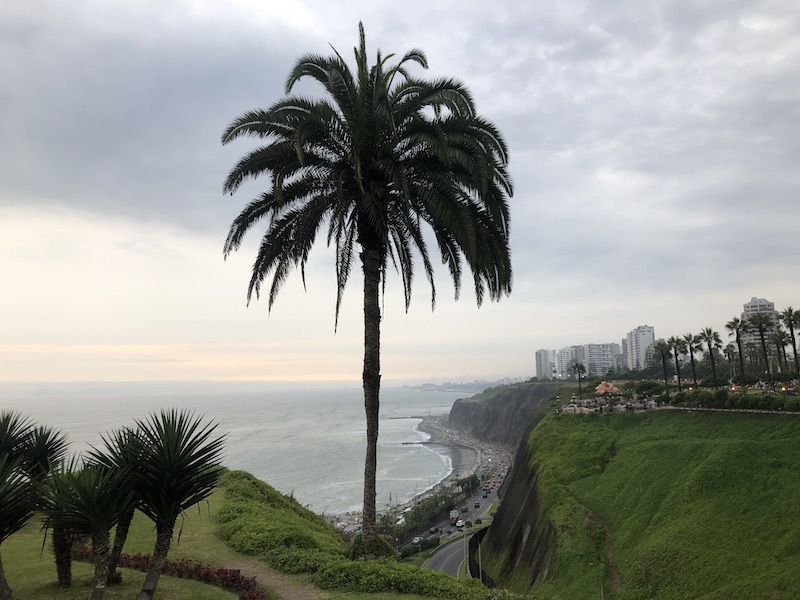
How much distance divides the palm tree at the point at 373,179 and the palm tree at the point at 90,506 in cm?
614

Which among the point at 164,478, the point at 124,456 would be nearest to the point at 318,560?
the point at 164,478

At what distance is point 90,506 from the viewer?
784 cm

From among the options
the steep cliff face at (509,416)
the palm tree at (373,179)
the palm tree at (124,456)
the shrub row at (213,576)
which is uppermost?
the palm tree at (373,179)

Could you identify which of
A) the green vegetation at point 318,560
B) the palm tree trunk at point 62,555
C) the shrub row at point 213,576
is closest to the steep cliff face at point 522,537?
the green vegetation at point 318,560

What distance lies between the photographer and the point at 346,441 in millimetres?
147625

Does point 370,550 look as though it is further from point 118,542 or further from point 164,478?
point 164,478

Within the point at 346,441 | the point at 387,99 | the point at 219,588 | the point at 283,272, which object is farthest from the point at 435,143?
the point at 346,441

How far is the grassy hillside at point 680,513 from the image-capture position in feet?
70.0

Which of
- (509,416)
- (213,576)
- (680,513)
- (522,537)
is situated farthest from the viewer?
(509,416)

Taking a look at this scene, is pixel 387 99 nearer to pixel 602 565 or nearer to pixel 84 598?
pixel 84 598

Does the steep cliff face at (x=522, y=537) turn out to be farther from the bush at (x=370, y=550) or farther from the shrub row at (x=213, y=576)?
the shrub row at (x=213, y=576)

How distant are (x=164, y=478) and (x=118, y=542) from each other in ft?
8.01

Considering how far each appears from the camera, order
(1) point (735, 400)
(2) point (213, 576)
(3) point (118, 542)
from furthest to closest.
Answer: (1) point (735, 400), (2) point (213, 576), (3) point (118, 542)

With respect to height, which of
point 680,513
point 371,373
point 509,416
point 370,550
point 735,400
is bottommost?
point 509,416
